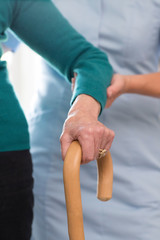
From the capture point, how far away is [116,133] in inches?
35.3

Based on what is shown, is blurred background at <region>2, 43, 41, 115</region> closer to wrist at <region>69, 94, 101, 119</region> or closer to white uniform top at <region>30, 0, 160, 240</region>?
white uniform top at <region>30, 0, 160, 240</region>

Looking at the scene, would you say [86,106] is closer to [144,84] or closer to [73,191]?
[73,191]

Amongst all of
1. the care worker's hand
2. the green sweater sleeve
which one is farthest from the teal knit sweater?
the care worker's hand

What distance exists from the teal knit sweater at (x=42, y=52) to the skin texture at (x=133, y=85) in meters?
0.02

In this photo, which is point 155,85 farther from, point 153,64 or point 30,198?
point 30,198

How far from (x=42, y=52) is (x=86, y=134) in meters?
0.31

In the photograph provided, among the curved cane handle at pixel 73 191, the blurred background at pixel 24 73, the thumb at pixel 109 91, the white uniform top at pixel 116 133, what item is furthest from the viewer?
the blurred background at pixel 24 73

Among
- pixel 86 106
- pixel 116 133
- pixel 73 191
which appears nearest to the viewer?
pixel 73 191

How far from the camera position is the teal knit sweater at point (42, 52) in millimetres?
648

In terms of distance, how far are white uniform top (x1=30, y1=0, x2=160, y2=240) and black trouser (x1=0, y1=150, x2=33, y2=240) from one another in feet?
0.66

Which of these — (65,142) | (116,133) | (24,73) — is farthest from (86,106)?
(24,73)

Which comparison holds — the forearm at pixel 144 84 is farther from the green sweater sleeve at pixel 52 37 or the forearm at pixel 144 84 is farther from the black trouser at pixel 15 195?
the black trouser at pixel 15 195

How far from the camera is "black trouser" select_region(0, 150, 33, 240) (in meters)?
0.63

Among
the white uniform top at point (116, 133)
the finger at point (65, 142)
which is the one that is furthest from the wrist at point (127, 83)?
the finger at point (65, 142)
